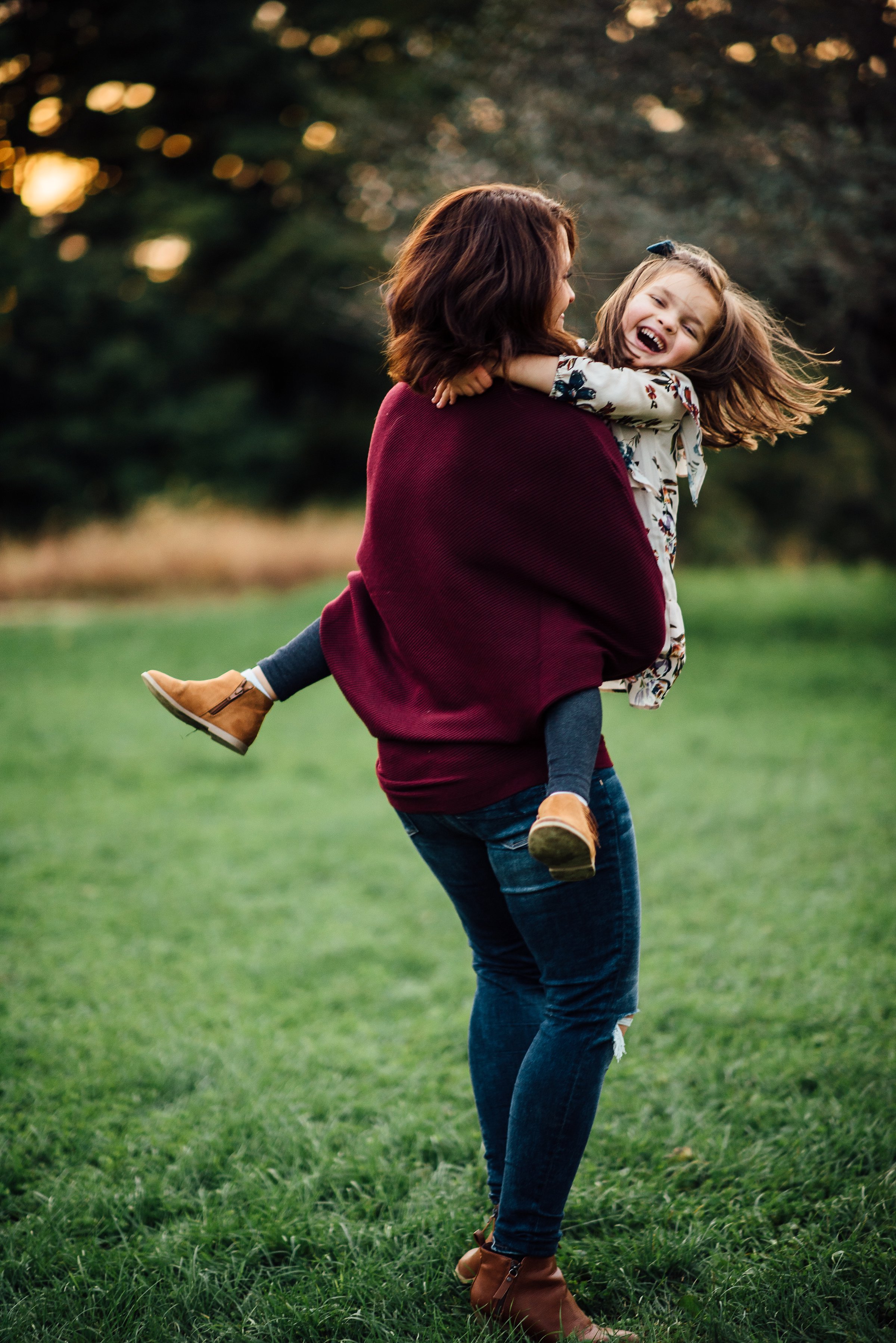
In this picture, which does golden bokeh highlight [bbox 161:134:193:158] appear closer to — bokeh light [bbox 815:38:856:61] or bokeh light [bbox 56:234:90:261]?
bokeh light [bbox 56:234:90:261]

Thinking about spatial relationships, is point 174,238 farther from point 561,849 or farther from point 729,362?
point 561,849

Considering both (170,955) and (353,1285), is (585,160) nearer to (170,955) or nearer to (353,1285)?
(170,955)

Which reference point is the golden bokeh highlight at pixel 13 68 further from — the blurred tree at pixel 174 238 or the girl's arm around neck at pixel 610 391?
the girl's arm around neck at pixel 610 391

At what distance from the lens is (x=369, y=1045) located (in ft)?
9.58

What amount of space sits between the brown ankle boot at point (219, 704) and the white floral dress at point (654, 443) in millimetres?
615

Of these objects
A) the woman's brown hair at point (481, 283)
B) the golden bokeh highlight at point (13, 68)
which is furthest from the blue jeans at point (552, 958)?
the golden bokeh highlight at point (13, 68)

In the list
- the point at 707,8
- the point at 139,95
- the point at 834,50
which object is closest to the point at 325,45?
the point at 139,95

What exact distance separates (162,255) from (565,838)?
73.9ft

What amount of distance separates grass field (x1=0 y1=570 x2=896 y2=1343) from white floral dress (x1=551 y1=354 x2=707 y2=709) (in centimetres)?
113

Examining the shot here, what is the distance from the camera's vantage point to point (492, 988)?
1.83 meters

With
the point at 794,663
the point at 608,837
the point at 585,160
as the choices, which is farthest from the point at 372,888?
the point at 585,160

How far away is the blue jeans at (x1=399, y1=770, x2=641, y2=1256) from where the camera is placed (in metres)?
1.56

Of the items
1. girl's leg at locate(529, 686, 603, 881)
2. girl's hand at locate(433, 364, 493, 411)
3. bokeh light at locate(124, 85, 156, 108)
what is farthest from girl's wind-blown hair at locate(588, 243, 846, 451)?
bokeh light at locate(124, 85, 156, 108)

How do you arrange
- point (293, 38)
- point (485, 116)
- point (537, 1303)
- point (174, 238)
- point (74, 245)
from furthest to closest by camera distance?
point (74, 245)
point (174, 238)
point (293, 38)
point (485, 116)
point (537, 1303)
